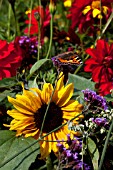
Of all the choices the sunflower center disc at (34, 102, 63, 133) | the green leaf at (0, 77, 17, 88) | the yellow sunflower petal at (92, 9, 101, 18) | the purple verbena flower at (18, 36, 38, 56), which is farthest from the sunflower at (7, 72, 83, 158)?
the yellow sunflower petal at (92, 9, 101, 18)

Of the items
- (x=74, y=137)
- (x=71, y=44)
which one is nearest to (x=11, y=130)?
(x=74, y=137)

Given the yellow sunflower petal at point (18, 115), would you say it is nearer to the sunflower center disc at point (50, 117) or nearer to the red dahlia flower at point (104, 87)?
the sunflower center disc at point (50, 117)

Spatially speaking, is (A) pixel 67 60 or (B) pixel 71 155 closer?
(B) pixel 71 155

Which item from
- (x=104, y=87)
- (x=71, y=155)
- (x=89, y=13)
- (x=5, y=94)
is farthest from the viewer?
(x=89, y=13)

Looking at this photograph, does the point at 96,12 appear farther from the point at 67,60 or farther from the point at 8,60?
the point at 67,60

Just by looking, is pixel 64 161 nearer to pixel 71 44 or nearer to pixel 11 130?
pixel 11 130

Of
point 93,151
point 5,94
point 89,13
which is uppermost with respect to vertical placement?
point 89,13

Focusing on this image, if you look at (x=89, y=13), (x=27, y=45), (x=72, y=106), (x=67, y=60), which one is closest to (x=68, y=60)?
(x=67, y=60)
